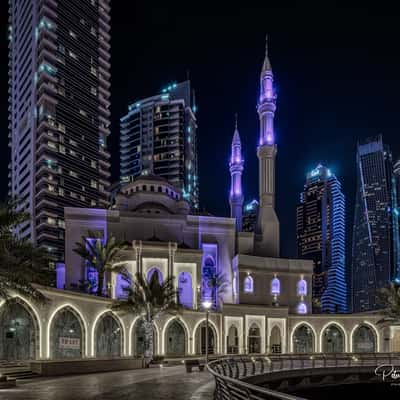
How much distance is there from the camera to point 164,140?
15488cm

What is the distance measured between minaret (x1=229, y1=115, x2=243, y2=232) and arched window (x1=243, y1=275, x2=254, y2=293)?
14986 mm

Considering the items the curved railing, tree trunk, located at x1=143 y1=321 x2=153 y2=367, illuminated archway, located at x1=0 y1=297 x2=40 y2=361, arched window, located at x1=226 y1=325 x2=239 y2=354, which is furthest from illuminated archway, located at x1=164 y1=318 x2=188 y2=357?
illuminated archway, located at x1=0 y1=297 x2=40 y2=361

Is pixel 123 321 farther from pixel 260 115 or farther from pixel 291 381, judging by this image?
pixel 260 115

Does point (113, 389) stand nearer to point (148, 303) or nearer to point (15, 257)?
point (15, 257)

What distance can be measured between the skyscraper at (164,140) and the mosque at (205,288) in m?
82.9

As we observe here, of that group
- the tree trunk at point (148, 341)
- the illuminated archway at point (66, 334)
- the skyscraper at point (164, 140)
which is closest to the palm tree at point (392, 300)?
the tree trunk at point (148, 341)

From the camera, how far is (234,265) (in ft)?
198

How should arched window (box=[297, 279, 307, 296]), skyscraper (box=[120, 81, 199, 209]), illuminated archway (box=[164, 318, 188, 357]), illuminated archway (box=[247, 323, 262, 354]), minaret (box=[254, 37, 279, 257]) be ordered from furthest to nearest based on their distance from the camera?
skyscraper (box=[120, 81, 199, 209])
minaret (box=[254, 37, 279, 257])
arched window (box=[297, 279, 307, 296])
illuminated archway (box=[247, 323, 262, 354])
illuminated archway (box=[164, 318, 188, 357])

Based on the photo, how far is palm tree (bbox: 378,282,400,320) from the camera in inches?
1817

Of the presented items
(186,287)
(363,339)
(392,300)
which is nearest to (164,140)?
(186,287)

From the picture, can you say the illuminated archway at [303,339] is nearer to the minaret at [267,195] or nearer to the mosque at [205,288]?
the mosque at [205,288]

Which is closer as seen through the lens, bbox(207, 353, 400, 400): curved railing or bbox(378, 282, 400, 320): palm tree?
bbox(207, 353, 400, 400): curved railing

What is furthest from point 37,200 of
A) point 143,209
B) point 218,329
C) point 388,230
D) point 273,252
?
point 388,230

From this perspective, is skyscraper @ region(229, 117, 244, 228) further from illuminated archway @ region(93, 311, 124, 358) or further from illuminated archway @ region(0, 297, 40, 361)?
illuminated archway @ region(0, 297, 40, 361)
